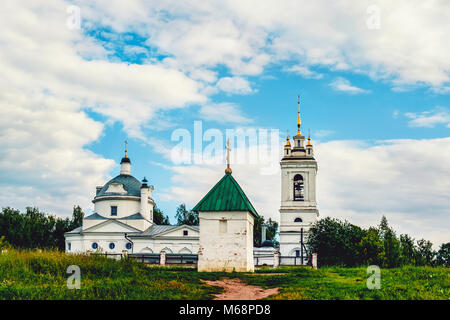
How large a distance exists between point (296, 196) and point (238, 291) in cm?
3655

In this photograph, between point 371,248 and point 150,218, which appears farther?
point 150,218

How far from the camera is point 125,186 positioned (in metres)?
55.3

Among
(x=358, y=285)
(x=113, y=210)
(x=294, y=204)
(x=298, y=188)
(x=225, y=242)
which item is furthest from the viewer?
(x=113, y=210)

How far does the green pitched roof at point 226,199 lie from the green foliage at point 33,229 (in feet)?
120

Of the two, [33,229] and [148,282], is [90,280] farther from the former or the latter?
[33,229]

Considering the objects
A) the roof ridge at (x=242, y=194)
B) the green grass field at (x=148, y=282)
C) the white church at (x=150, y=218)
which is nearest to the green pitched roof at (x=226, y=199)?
the roof ridge at (x=242, y=194)

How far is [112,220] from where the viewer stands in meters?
52.6

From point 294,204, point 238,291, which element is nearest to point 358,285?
point 238,291

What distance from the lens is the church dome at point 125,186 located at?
→ 54844 millimetres

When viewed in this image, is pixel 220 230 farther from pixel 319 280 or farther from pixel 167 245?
pixel 167 245

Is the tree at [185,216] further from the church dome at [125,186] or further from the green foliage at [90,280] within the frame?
the green foliage at [90,280]
